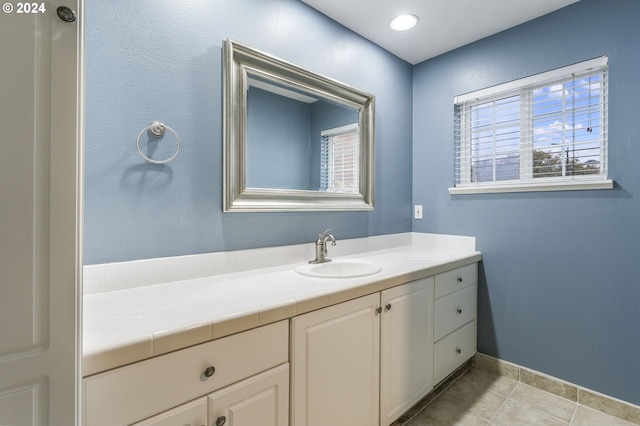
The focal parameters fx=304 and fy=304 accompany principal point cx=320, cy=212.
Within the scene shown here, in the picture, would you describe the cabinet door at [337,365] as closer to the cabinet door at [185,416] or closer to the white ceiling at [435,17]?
the cabinet door at [185,416]

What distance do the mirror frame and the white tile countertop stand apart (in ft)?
1.19

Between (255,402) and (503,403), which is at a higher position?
(255,402)

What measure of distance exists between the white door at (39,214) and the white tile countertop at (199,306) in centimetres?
16

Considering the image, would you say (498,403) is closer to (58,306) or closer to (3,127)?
(58,306)

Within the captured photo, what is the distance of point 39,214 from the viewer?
55cm

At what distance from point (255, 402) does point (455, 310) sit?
146cm

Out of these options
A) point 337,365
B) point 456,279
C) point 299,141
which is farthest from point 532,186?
point 337,365

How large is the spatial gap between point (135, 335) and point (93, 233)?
589mm

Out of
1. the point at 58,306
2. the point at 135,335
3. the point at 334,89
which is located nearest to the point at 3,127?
the point at 58,306

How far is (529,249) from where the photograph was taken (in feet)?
6.57

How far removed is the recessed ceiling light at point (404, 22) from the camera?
197cm

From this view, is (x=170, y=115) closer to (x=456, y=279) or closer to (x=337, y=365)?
(x=337, y=365)

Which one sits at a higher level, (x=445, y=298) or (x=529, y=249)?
(x=529, y=249)

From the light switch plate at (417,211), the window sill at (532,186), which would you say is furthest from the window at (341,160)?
the window sill at (532,186)
